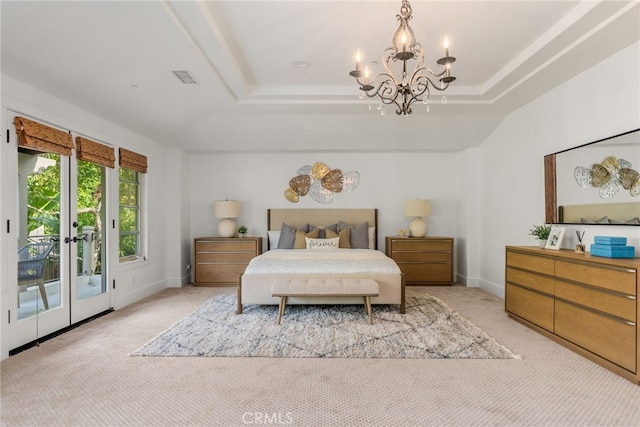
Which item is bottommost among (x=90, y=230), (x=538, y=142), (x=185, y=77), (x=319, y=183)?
(x=90, y=230)

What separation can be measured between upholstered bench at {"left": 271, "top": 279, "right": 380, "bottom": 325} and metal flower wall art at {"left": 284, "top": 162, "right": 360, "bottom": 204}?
98.4 inches

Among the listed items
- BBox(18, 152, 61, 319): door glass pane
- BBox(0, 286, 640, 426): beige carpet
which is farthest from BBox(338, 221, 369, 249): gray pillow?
BBox(18, 152, 61, 319): door glass pane

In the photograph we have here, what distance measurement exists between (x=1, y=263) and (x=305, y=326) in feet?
8.66

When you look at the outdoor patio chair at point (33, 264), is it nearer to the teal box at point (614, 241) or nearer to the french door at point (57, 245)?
the french door at point (57, 245)

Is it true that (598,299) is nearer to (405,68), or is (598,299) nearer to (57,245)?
(405,68)

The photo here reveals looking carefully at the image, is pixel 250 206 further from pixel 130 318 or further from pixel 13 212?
pixel 13 212

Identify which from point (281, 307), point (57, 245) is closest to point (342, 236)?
point (281, 307)

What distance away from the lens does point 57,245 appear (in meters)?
3.43

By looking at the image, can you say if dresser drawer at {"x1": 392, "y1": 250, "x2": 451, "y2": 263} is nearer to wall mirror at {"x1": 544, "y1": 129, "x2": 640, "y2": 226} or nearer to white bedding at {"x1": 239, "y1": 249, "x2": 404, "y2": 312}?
white bedding at {"x1": 239, "y1": 249, "x2": 404, "y2": 312}

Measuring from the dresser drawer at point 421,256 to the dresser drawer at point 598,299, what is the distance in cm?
247

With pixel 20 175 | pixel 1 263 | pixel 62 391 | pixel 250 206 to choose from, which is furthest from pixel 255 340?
pixel 250 206

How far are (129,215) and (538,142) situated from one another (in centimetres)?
528

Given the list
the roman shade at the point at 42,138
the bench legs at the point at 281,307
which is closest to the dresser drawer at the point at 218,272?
the bench legs at the point at 281,307

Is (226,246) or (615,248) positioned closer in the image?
(615,248)
